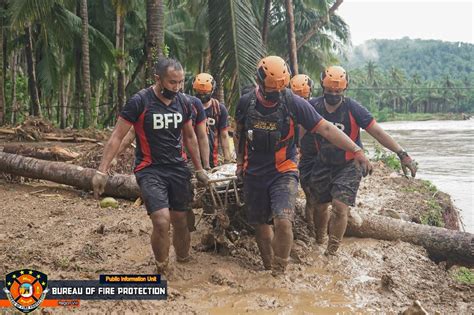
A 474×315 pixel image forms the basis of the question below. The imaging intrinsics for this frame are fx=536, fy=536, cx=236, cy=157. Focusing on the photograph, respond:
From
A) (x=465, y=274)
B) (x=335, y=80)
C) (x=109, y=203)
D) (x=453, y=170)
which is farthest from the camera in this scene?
(x=453, y=170)

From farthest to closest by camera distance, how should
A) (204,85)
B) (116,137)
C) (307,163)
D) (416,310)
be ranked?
(204,85) < (307,163) < (116,137) < (416,310)

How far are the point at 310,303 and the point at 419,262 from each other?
2.11 m

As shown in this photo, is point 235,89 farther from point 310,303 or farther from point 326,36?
point 326,36

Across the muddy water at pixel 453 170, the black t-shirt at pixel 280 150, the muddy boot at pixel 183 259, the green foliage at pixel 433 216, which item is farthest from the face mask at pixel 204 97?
the muddy water at pixel 453 170

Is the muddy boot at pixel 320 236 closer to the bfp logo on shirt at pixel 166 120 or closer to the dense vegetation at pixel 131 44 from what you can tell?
the bfp logo on shirt at pixel 166 120

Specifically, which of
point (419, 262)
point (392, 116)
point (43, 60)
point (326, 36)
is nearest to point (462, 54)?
point (392, 116)

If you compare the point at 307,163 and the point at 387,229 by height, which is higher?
the point at 307,163

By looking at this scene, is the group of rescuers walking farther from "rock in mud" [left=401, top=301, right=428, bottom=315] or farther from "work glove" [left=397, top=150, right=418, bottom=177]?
"rock in mud" [left=401, top=301, right=428, bottom=315]

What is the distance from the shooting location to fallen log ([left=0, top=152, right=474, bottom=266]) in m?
6.15

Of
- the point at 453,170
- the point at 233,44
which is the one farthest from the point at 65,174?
the point at 453,170

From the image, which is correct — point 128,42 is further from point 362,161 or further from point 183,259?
point 362,161

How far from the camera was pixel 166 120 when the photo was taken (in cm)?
472

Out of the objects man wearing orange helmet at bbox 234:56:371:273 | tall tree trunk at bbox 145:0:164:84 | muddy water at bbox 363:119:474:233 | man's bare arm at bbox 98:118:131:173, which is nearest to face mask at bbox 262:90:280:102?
man wearing orange helmet at bbox 234:56:371:273

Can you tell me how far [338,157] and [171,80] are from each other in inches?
82.0
